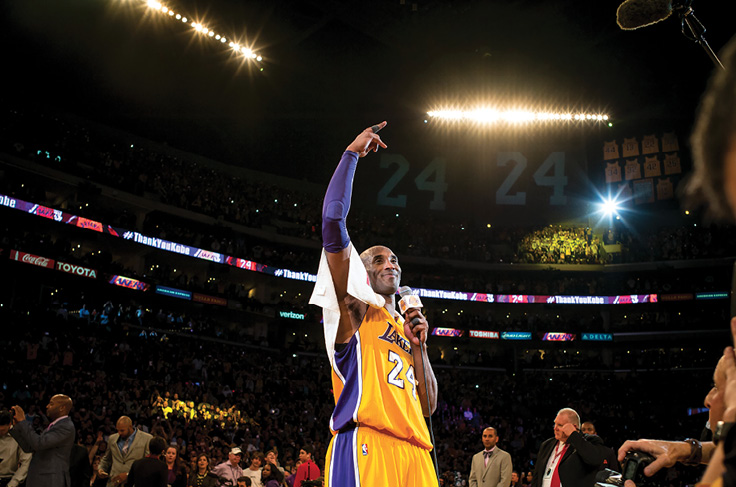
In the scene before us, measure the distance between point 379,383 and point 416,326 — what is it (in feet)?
1.09

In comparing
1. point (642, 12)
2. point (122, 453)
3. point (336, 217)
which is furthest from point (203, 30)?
point (336, 217)

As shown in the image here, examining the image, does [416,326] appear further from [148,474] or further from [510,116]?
[510,116]

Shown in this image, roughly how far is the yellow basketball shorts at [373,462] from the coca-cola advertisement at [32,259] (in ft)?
73.0

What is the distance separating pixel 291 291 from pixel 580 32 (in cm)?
1893

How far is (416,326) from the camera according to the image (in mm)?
3145

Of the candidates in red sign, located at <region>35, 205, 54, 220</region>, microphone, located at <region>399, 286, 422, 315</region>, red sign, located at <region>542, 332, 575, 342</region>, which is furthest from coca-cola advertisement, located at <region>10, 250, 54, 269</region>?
red sign, located at <region>542, 332, 575, 342</region>

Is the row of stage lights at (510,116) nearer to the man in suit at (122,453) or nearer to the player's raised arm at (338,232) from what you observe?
the man in suit at (122,453)

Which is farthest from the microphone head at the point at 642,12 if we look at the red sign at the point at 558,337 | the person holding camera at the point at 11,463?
the red sign at the point at 558,337

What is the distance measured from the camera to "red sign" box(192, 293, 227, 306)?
1087 inches

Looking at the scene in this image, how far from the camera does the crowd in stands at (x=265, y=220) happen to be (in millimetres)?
25938

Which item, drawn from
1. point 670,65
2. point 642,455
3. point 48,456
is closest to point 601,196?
point 670,65

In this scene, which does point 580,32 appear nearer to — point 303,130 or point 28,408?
point 303,130

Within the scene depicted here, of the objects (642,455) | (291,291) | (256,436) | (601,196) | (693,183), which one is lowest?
(256,436)

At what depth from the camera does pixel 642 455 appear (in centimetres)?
154
